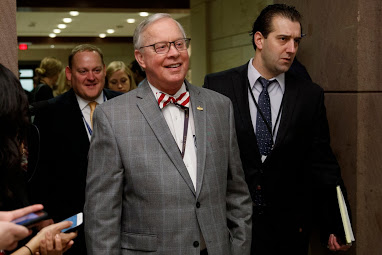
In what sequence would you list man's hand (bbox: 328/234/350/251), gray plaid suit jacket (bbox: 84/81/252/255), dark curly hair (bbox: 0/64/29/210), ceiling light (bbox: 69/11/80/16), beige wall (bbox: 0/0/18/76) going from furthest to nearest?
ceiling light (bbox: 69/11/80/16), man's hand (bbox: 328/234/350/251), beige wall (bbox: 0/0/18/76), gray plaid suit jacket (bbox: 84/81/252/255), dark curly hair (bbox: 0/64/29/210)

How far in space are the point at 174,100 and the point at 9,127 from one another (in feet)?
3.09

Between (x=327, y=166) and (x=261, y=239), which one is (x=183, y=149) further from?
(x=327, y=166)

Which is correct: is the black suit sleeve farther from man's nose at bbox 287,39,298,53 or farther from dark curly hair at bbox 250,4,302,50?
dark curly hair at bbox 250,4,302,50

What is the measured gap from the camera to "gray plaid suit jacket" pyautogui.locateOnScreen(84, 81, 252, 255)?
240 centimetres

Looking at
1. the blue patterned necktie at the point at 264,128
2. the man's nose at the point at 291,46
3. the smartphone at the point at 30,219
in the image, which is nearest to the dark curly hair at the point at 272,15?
the man's nose at the point at 291,46

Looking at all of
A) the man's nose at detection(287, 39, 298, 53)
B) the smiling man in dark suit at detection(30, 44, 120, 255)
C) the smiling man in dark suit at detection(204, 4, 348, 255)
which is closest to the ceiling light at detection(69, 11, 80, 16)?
the smiling man in dark suit at detection(30, 44, 120, 255)

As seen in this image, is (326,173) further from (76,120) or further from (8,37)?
(8,37)

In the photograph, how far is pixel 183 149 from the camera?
8.18 ft

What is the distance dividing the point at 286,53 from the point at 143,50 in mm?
984

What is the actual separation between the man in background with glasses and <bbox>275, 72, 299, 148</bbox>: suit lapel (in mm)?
526

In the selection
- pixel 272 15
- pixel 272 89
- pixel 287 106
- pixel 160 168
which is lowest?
pixel 160 168

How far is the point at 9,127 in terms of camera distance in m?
1.83

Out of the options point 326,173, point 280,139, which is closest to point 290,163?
point 280,139

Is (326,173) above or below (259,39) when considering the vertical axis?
below
